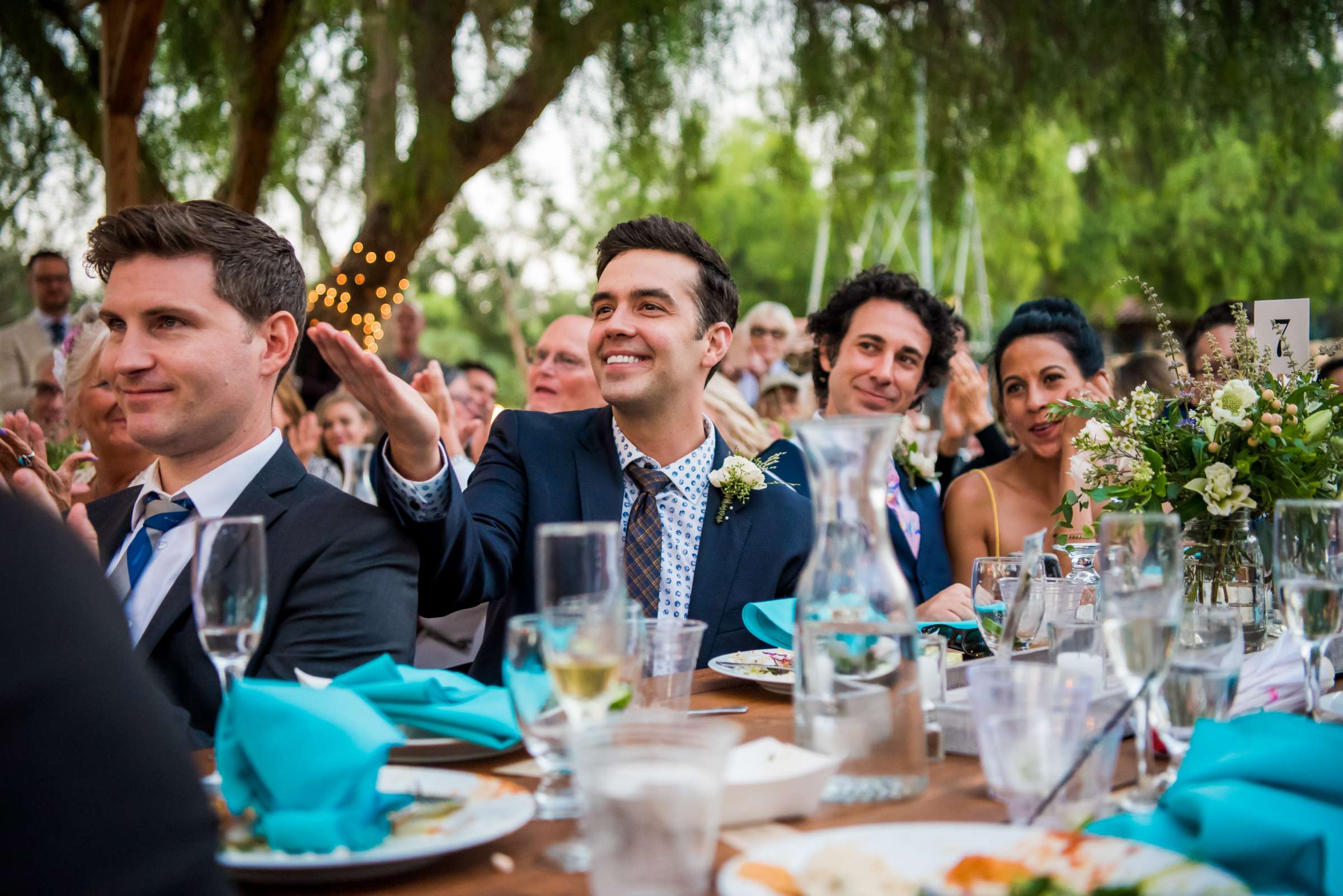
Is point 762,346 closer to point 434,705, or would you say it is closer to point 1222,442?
point 1222,442

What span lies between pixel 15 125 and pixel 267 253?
6.03 metres

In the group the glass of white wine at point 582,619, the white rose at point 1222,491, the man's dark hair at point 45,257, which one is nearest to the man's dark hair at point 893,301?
the white rose at point 1222,491

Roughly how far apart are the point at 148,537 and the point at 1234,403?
1.88 meters

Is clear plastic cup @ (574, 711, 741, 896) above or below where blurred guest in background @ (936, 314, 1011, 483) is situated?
below

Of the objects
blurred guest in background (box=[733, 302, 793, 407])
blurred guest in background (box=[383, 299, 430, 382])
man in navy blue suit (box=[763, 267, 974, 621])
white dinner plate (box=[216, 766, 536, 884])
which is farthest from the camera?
blurred guest in background (box=[383, 299, 430, 382])

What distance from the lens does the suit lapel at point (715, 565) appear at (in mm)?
2545

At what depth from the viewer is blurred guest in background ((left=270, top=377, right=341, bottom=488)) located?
5117 millimetres

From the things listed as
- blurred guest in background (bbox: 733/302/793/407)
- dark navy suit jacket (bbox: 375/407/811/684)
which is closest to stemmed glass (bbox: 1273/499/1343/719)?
dark navy suit jacket (bbox: 375/407/811/684)

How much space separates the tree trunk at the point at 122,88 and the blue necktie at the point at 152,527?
4816mm

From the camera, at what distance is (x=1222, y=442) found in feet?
7.04

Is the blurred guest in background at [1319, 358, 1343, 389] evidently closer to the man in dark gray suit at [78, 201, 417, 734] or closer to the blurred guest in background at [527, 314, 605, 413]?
the blurred guest in background at [527, 314, 605, 413]

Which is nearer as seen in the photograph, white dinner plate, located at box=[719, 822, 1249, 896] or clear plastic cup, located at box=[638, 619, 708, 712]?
white dinner plate, located at box=[719, 822, 1249, 896]

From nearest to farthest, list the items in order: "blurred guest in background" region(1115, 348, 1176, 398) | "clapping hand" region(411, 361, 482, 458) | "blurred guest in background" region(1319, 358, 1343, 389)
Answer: "clapping hand" region(411, 361, 482, 458), "blurred guest in background" region(1319, 358, 1343, 389), "blurred guest in background" region(1115, 348, 1176, 398)

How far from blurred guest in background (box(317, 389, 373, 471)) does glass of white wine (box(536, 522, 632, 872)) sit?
5.01 m
